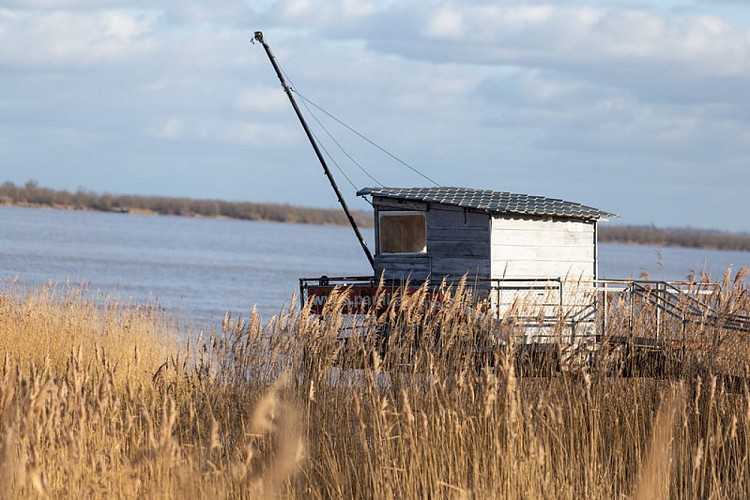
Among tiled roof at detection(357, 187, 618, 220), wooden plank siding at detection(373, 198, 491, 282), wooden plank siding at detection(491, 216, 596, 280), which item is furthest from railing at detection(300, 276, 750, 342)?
tiled roof at detection(357, 187, 618, 220)

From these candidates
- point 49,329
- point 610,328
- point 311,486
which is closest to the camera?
point 311,486

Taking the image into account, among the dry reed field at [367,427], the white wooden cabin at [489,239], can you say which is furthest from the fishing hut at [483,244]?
the dry reed field at [367,427]

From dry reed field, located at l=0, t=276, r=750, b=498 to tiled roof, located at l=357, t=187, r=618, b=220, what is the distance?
188 inches

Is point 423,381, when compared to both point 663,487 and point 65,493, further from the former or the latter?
point 65,493

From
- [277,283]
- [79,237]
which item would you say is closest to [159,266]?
[277,283]

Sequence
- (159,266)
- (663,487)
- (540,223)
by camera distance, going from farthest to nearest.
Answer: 1. (159,266)
2. (540,223)
3. (663,487)

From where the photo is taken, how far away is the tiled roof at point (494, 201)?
17016 mm

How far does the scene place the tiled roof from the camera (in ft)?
55.8

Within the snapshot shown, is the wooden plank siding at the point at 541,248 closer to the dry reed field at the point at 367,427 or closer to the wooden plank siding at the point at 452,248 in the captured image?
the wooden plank siding at the point at 452,248

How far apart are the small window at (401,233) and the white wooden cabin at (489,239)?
0.02m

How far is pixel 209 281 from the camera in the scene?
46500 mm

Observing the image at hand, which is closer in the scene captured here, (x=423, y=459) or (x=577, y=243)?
(x=423, y=459)

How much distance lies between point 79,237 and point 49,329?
6677 cm

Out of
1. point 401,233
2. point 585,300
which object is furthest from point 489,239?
point 401,233
